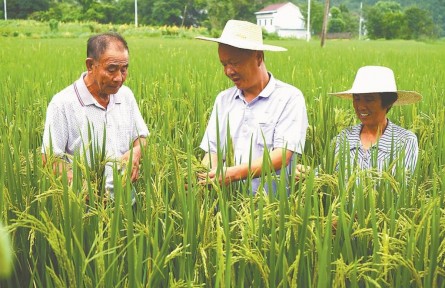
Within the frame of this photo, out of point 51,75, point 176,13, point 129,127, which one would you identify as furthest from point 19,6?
point 129,127

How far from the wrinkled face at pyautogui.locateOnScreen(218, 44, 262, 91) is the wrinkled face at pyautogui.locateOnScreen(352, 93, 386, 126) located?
0.39 meters

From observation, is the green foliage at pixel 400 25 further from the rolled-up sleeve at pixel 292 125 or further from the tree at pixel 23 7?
the rolled-up sleeve at pixel 292 125

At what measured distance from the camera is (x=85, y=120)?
78.4 inches

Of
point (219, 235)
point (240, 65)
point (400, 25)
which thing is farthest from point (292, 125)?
point (400, 25)

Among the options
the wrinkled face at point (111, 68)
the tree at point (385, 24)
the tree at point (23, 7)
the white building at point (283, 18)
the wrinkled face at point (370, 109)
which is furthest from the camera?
the white building at point (283, 18)

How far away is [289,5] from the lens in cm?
7075

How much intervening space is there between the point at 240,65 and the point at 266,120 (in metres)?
0.20

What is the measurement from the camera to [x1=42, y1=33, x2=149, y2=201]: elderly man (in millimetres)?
1932

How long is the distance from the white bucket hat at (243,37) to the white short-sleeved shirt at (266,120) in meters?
0.14

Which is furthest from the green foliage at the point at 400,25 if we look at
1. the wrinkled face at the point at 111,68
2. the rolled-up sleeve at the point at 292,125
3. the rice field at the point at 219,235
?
the rice field at the point at 219,235

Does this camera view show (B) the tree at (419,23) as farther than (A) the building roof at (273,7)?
No

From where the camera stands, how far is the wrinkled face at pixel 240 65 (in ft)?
6.68

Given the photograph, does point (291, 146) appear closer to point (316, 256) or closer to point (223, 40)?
point (223, 40)

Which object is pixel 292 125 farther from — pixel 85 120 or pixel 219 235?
pixel 219 235
